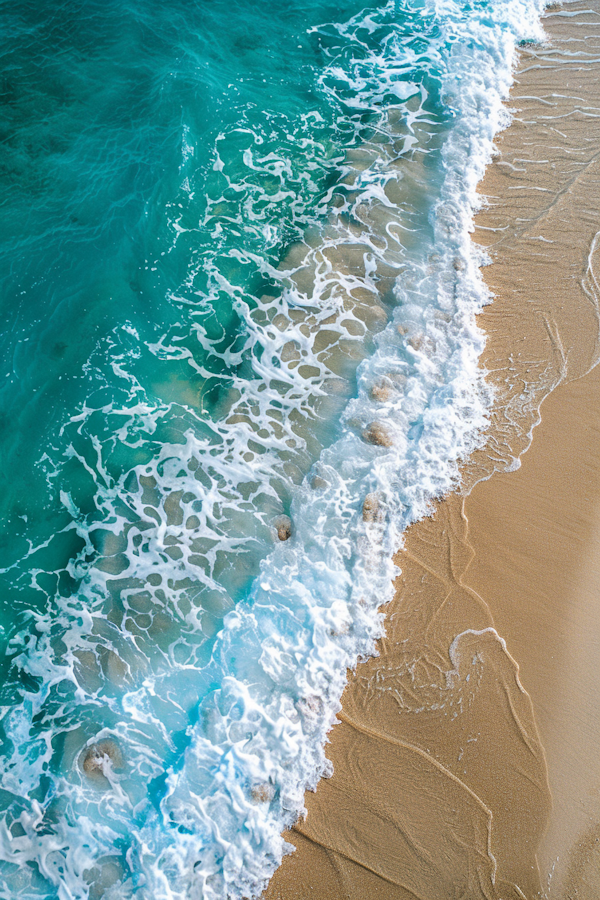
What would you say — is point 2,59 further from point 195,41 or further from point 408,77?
point 408,77

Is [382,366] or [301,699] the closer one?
[301,699]

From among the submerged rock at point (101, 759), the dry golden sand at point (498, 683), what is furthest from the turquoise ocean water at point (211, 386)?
the dry golden sand at point (498, 683)

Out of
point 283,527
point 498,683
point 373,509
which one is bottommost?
point 498,683

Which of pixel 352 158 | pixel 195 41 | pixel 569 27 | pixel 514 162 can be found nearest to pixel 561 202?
pixel 514 162

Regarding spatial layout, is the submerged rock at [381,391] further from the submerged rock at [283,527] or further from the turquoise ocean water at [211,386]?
the submerged rock at [283,527]

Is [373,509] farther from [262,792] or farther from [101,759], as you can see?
[101,759]

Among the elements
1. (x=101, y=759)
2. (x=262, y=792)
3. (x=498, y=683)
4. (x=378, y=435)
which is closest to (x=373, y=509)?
(x=378, y=435)
